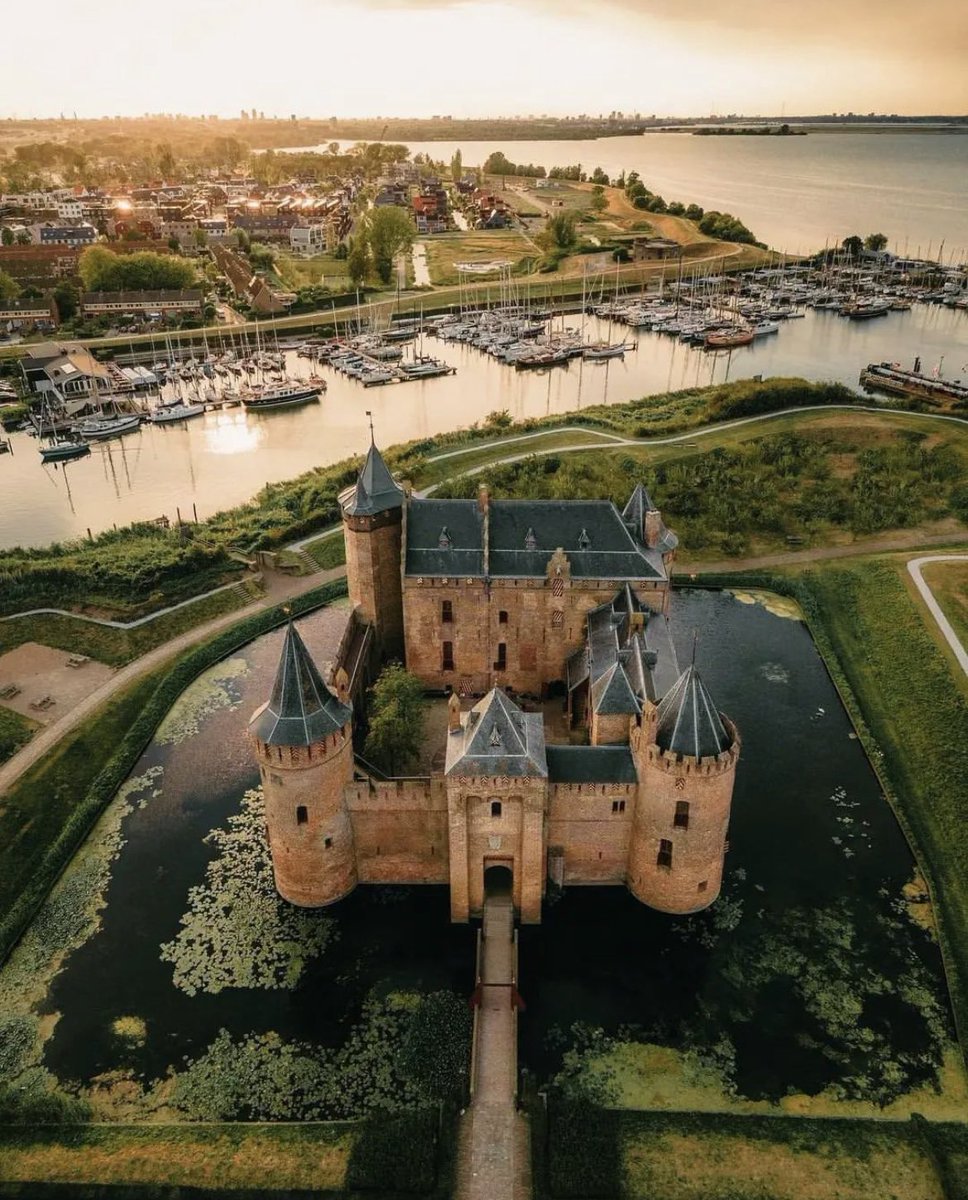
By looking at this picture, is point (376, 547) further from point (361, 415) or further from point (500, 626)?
point (361, 415)

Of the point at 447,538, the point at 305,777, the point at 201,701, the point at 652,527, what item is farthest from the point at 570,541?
the point at 201,701

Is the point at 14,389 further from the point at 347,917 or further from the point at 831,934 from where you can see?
the point at 831,934

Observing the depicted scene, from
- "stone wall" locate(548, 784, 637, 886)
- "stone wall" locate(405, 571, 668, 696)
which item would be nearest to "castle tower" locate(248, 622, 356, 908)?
"stone wall" locate(548, 784, 637, 886)

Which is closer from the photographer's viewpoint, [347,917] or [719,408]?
[347,917]

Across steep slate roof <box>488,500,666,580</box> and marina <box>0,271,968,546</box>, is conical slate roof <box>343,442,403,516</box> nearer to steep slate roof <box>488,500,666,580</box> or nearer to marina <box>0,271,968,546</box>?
steep slate roof <box>488,500,666,580</box>

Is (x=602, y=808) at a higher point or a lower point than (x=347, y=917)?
higher

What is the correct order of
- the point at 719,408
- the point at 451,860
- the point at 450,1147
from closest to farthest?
the point at 450,1147 < the point at 451,860 < the point at 719,408

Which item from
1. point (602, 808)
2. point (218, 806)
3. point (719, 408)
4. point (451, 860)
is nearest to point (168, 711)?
point (218, 806)
